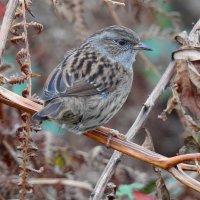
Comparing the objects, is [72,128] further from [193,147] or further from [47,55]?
[47,55]

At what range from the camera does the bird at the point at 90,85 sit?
13.8 feet

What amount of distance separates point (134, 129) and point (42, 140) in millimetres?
1190

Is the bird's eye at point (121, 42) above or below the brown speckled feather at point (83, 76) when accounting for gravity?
above

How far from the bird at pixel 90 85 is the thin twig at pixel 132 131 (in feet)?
0.91

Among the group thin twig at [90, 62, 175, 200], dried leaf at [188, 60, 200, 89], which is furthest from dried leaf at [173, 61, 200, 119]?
thin twig at [90, 62, 175, 200]

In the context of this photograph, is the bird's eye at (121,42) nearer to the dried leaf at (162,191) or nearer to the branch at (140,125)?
the branch at (140,125)

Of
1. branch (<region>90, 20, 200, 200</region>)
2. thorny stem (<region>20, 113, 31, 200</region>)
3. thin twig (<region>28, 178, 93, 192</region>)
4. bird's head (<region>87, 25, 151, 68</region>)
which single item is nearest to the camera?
thorny stem (<region>20, 113, 31, 200</region>)

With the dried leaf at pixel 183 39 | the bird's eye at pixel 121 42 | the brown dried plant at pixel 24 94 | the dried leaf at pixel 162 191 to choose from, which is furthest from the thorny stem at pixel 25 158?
the bird's eye at pixel 121 42

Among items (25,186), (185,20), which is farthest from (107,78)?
(185,20)

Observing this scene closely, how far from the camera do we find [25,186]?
380 cm

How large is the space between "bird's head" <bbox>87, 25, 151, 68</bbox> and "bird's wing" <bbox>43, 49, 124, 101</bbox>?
7.6 inches

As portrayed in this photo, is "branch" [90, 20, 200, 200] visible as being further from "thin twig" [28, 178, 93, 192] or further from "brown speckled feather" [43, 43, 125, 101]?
"thin twig" [28, 178, 93, 192]

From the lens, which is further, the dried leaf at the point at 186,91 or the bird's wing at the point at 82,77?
the bird's wing at the point at 82,77

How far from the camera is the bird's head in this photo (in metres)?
5.06
